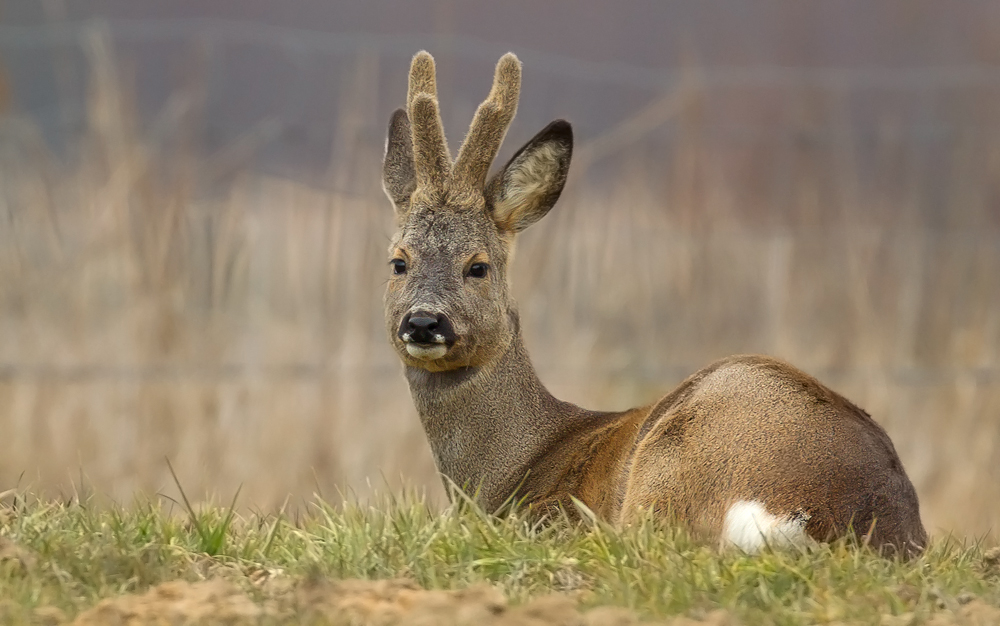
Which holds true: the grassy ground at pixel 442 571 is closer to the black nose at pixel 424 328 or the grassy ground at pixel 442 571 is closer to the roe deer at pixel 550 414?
the roe deer at pixel 550 414

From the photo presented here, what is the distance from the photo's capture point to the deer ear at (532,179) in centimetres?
562

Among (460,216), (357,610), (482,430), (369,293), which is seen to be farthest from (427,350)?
(369,293)

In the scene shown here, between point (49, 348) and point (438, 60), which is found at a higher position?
point (438, 60)

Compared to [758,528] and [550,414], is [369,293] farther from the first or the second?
[758,528]

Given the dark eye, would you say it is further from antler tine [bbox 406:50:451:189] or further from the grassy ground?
the grassy ground

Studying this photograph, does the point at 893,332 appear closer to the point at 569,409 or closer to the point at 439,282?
the point at 569,409

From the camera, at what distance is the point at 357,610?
130 inches

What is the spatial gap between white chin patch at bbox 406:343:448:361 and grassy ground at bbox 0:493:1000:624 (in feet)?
2.20

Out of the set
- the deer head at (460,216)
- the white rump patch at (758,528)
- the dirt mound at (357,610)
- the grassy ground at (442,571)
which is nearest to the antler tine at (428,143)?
the deer head at (460,216)

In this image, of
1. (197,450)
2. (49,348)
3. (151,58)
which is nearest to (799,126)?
(197,450)

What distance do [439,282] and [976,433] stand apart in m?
5.08

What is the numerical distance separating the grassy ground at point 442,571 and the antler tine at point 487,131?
154 centimetres

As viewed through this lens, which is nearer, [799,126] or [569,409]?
[569,409]

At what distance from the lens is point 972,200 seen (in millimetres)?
9977
